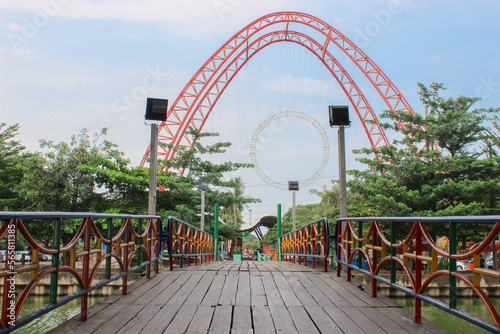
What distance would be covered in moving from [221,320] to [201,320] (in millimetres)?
159

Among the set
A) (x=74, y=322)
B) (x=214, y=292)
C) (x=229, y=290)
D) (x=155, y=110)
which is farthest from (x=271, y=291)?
(x=155, y=110)

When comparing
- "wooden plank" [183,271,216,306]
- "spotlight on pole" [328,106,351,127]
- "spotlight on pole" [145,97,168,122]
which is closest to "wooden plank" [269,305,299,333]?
"wooden plank" [183,271,216,306]

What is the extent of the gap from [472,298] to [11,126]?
26.6 meters

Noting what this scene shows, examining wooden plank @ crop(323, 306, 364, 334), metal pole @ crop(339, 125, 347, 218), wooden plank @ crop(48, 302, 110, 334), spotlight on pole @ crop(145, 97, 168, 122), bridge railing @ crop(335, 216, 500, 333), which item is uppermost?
spotlight on pole @ crop(145, 97, 168, 122)

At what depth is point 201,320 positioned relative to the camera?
3523 mm

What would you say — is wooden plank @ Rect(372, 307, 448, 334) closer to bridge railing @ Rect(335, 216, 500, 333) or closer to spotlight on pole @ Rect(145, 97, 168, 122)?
bridge railing @ Rect(335, 216, 500, 333)

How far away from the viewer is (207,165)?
2528cm

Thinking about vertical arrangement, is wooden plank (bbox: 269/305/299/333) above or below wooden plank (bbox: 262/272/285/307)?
above

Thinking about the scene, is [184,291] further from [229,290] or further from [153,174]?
[153,174]

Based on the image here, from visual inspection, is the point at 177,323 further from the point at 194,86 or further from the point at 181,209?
the point at 194,86

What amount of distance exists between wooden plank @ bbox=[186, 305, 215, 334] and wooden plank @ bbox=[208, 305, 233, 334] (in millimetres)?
38

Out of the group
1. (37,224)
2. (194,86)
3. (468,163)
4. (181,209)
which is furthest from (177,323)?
(194,86)

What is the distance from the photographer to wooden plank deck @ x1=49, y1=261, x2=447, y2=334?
3.31 metres

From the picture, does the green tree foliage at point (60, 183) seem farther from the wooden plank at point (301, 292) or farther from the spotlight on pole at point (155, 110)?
the wooden plank at point (301, 292)
